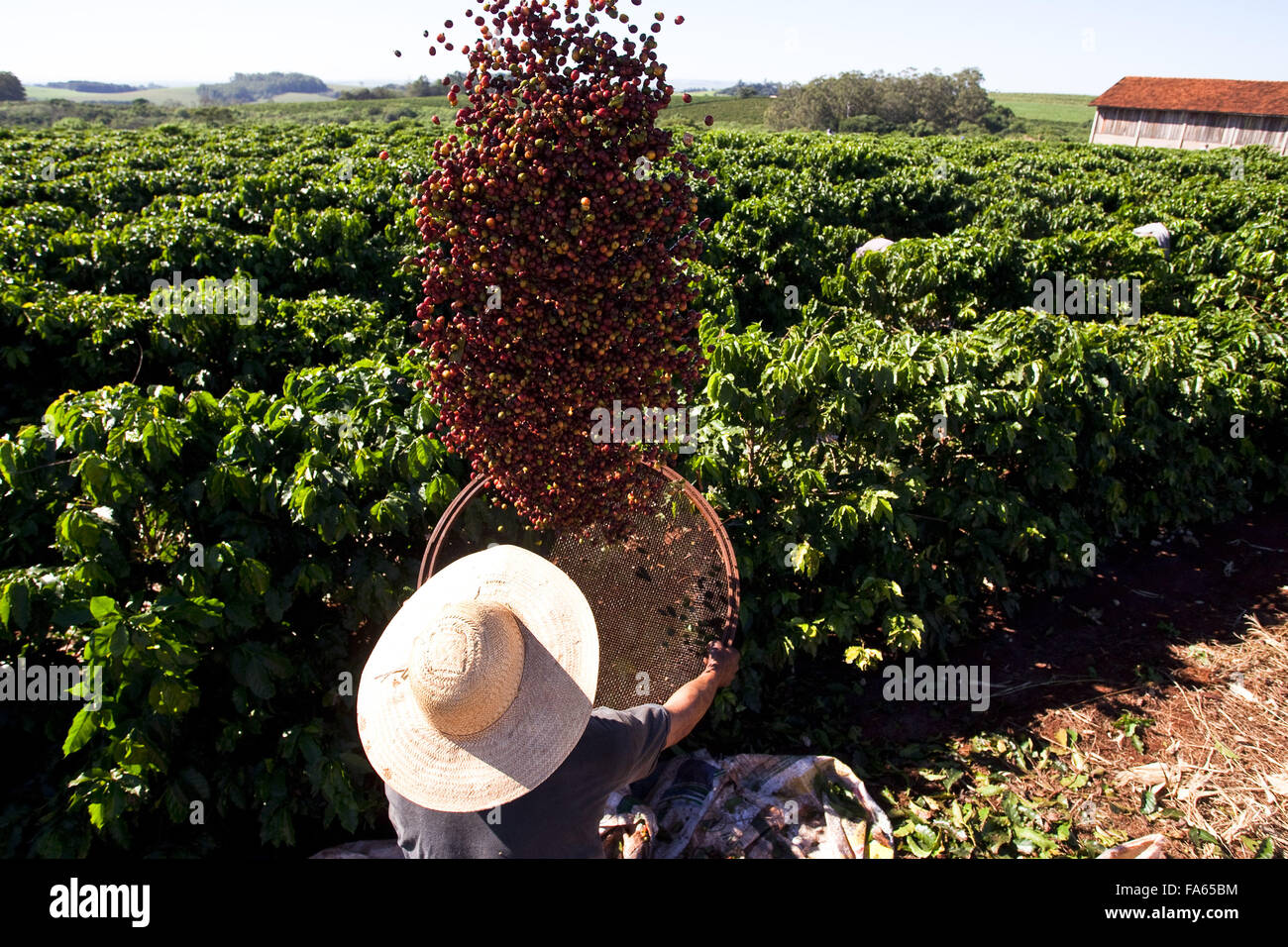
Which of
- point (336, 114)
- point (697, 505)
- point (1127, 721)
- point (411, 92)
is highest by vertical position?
point (411, 92)

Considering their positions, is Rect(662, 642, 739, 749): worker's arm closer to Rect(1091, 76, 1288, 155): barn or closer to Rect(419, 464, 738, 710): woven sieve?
Rect(419, 464, 738, 710): woven sieve

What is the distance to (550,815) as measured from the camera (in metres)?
2.36

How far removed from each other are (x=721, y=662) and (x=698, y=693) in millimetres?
225

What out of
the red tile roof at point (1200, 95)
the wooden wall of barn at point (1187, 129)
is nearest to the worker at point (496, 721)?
the wooden wall of barn at point (1187, 129)

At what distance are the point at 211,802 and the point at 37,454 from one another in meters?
1.68

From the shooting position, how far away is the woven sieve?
3.46 m

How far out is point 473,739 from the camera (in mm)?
2221

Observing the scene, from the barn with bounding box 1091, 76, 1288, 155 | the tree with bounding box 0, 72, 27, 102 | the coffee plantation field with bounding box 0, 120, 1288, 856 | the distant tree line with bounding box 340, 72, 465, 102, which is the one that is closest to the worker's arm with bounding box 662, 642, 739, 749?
the coffee plantation field with bounding box 0, 120, 1288, 856

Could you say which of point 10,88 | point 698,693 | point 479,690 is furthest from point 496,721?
point 10,88

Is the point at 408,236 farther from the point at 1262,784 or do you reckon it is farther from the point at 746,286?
the point at 1262,784

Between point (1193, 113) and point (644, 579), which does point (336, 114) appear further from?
point (644, 579)

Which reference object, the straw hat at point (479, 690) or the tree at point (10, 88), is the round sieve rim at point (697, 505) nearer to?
the straw hat at point (479, 690)

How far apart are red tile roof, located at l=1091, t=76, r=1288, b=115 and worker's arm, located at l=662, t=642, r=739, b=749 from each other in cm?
5826
